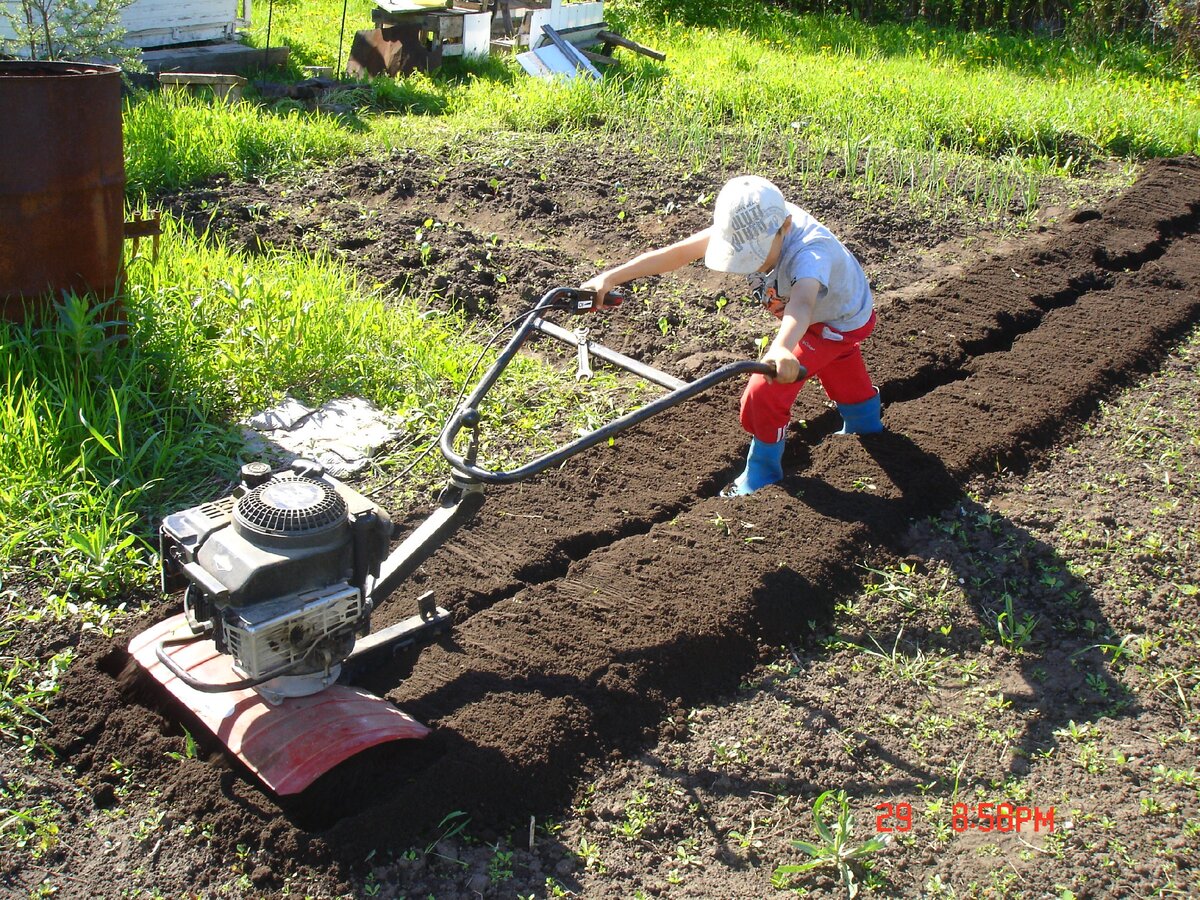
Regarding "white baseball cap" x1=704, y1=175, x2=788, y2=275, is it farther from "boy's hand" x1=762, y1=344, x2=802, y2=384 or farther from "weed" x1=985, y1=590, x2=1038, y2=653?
"weed" x1=985, y1=590, x2=1038, y2=653

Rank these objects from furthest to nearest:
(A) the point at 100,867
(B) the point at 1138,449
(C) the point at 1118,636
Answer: (B) the point at 1138,449, (C) the point at 1118,636, (A) the point at 100,867

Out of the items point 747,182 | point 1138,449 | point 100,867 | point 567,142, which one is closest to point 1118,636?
point 1138,449

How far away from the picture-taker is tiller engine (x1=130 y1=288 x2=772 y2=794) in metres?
2.59

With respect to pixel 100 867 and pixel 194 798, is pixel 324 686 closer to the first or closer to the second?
pixel 194 798

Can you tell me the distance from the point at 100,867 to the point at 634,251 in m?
4.72

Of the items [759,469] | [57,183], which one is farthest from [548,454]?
[57,183]

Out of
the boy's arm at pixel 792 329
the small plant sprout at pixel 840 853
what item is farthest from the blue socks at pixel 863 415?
the small plant sprout at pixel 840 853

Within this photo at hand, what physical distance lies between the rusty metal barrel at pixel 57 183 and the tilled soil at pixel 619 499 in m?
1.68

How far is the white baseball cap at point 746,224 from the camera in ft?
11.9

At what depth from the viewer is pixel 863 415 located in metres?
4.59

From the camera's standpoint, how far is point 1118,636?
12.0ft

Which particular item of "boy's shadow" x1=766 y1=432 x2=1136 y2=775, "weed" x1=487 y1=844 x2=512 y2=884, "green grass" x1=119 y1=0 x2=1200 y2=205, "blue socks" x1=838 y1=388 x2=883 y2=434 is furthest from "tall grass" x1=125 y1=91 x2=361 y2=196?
"weed" x1=487 y1=844 x2=512 y2=884

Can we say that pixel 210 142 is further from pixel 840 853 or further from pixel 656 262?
pixel 840 853

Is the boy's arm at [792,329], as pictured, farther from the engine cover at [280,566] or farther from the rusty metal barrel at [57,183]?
the rusty metal barrel at [57,183]
